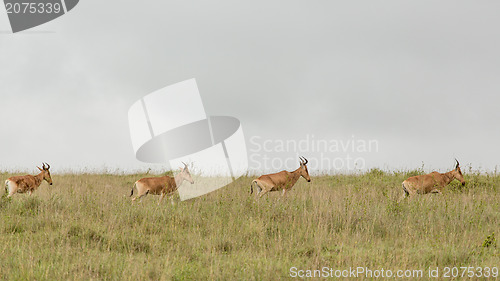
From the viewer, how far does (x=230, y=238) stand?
27.3 feet

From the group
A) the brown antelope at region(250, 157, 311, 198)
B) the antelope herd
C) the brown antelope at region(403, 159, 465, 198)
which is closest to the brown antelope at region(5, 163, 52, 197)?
the antelope herd

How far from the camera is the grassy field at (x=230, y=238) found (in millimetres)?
6551

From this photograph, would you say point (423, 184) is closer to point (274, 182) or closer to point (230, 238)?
point (274, 182)

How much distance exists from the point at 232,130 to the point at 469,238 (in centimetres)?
1070

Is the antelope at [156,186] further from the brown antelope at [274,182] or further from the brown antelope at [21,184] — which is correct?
the brown antelope at [21,184]

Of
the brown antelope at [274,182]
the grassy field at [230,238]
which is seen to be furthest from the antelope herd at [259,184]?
the grassy field at [230,238]

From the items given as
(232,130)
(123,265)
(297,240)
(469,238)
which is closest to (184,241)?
(123,265)

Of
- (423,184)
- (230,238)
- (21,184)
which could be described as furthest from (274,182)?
(21,184)

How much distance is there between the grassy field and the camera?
258 inches

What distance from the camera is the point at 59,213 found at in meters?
10.4

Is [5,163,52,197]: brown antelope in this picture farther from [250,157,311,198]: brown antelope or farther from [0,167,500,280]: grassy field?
[250,157,311,198]: brown antelope

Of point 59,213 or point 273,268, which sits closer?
point 273,268

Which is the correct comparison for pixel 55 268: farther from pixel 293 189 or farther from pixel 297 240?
pixel 293 189

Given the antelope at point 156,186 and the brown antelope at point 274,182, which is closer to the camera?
the antelope at point 156,186
